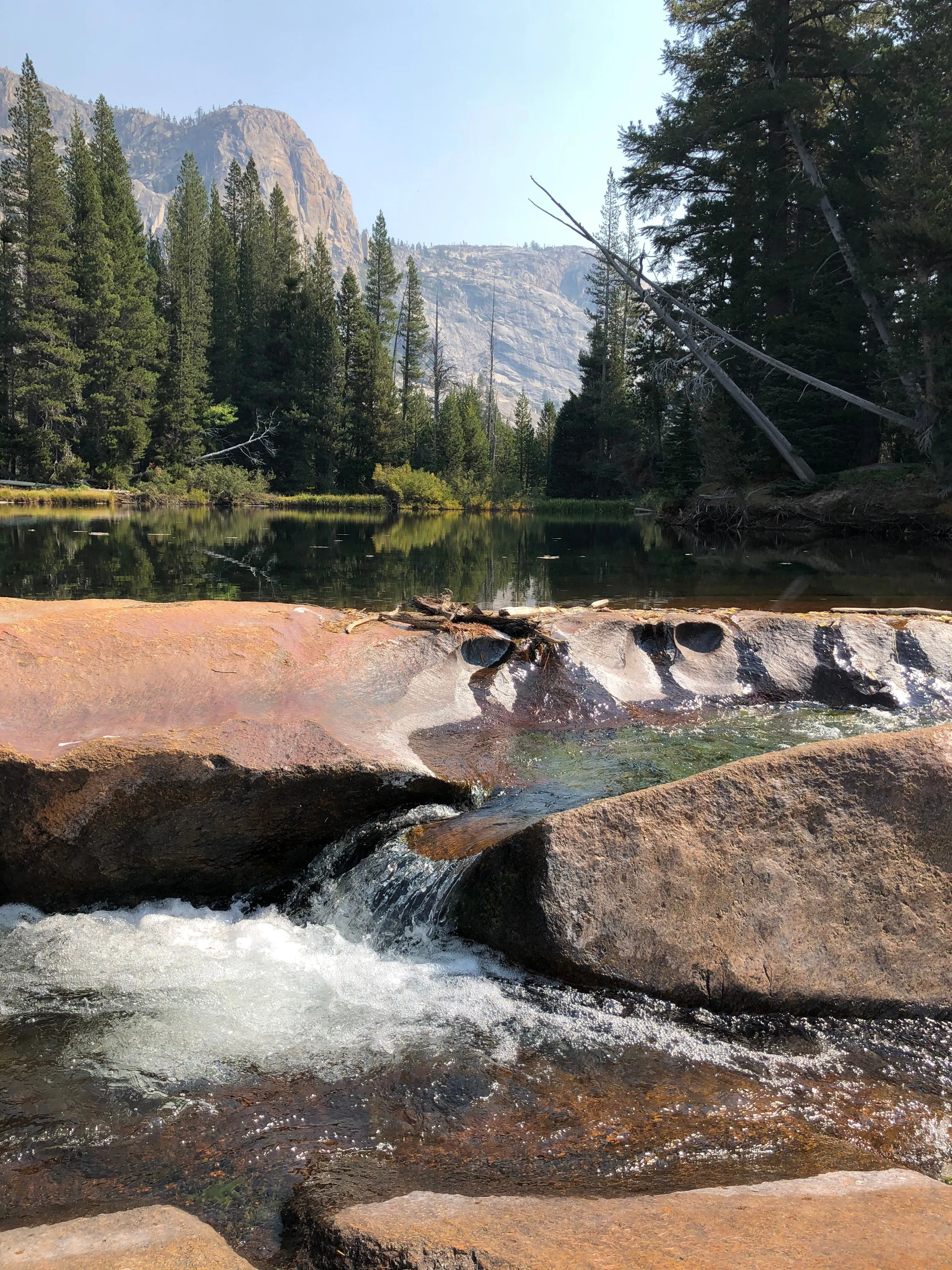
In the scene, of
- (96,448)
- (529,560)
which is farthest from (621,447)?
(529,560)

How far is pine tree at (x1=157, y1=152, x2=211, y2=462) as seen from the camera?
47906 mm

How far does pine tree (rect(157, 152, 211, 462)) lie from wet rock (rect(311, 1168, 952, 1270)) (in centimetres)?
4996

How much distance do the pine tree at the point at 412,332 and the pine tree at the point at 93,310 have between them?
76.4 feet

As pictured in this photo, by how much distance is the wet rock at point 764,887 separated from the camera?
2799 millimetres

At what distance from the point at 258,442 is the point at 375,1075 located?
54927 mm

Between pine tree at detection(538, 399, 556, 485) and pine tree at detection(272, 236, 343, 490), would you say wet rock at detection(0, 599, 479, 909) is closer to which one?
pine tree at detection(272, 236, 343, 490)

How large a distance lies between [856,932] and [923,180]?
1998 centimetres

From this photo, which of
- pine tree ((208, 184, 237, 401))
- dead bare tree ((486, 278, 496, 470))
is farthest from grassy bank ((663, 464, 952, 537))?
pine tree ((208, 184, 237, 401))

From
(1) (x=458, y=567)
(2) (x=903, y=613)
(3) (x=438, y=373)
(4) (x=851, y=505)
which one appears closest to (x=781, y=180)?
(4) (x=851, y=505)

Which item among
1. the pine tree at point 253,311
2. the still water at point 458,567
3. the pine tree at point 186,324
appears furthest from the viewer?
the pine tree at point 253,311

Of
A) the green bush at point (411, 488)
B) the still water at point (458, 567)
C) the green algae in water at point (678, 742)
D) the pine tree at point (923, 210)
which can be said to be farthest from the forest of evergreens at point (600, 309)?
the green algae in water at point (678, 742)

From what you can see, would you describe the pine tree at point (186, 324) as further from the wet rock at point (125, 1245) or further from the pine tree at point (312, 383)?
the wet rock at point (125, 1245)

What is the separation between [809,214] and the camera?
26.3 meters

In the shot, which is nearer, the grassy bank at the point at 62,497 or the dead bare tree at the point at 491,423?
the grassy bank at the point at 62,497
